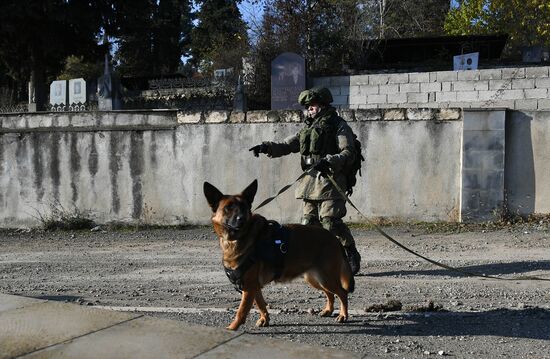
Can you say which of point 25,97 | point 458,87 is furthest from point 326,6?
point 25,97

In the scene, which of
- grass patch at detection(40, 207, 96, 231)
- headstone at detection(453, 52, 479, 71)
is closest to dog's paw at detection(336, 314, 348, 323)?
grass patch at detection(40, 207, 96, 231)

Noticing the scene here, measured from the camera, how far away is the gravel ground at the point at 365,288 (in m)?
4.78

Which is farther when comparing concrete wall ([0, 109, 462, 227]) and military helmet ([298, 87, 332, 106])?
concrete wall ([0, 109, 462, 227])

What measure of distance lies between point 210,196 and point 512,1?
2732cm

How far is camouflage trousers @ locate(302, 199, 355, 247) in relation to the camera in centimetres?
639

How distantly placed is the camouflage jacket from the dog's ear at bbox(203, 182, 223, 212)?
159 cm

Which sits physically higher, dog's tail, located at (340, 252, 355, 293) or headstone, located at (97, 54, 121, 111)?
headstone, located at (97, 54, 121, 111)

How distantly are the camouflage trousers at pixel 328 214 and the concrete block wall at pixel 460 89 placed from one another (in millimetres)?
9564

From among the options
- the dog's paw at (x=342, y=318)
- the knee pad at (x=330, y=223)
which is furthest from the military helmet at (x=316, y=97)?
the dog's paw at (x=342, y=318)

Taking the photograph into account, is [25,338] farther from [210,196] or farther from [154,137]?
[154,137]

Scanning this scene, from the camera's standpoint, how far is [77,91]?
24.7 metres

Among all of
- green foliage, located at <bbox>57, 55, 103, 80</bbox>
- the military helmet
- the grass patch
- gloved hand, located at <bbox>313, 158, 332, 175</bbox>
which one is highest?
green foliage, located at <bbox>57, 55, 103, 80</bbox>

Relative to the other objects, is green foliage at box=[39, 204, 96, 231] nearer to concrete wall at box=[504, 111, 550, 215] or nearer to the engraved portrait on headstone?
concrete wall at box=[504, 111, 550, 215]

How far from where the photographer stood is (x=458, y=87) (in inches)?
600
